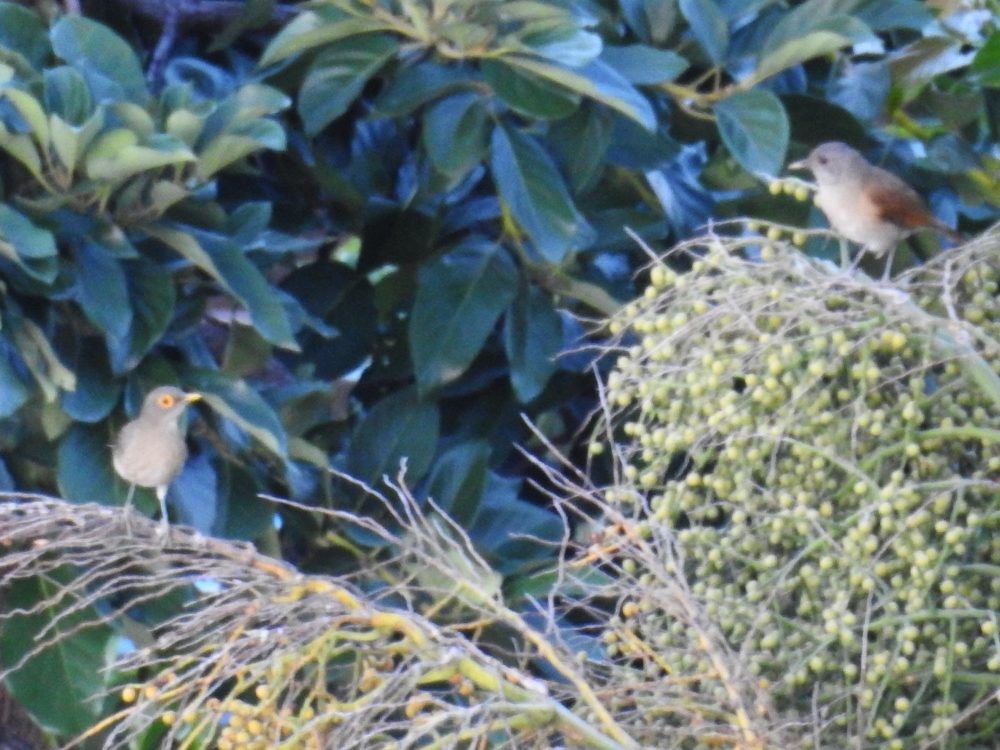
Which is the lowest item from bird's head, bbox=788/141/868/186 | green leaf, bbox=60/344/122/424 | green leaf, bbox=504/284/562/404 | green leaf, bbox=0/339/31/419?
green leaf, bbox=504/284/562/404

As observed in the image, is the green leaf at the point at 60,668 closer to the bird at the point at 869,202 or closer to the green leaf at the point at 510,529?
the green leaf at the point at 510,529

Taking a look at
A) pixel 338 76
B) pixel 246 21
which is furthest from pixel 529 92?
pixel 246 21

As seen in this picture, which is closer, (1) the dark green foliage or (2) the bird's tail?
(1) the dark green foliage

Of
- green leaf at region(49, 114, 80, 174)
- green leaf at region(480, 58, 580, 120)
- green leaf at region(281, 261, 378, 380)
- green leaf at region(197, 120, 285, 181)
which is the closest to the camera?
green leaf at region(49, 114, 80, 174)

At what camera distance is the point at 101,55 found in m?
1.94

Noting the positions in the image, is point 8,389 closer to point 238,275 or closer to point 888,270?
point 238,275

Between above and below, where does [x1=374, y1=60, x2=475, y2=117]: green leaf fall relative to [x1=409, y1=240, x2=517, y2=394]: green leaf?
above

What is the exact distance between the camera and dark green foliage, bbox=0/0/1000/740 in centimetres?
189

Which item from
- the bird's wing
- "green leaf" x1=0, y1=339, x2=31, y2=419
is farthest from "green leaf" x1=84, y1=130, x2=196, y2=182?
the bird's wing

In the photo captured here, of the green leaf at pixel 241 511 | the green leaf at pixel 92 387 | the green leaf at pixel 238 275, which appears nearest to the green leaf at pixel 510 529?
the green leaf at pixel 241 511

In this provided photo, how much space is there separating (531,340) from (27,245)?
0.69 meters

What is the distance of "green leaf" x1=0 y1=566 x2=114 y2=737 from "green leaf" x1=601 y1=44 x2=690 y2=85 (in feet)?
3.03

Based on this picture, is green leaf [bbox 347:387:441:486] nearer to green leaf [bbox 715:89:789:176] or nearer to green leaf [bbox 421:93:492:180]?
green leaf [bbox 421:93:492:180]

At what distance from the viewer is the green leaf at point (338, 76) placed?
2.03 m
